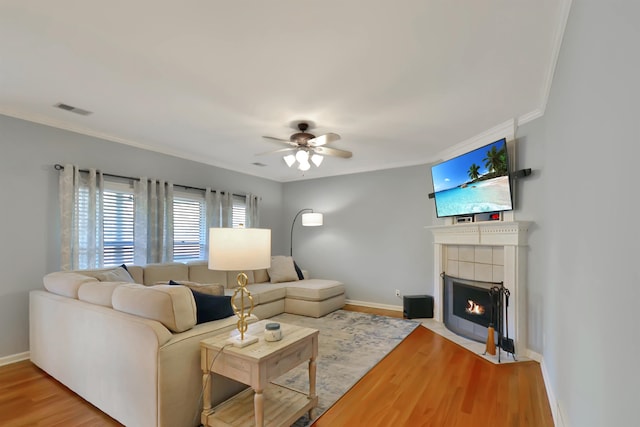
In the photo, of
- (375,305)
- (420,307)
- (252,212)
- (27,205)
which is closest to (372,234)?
(375,305)

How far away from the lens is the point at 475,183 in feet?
12.6

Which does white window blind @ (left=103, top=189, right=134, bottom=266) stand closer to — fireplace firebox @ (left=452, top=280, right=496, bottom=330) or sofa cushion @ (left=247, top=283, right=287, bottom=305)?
sofa cushion @ (left=247, top=283, right=287, bottom=305)

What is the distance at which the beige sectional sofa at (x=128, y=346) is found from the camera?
1902mm

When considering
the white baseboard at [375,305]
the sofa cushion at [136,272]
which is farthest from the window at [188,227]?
the white baseboard at [375,305]

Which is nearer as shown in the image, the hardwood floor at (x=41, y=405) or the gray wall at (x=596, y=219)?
the gray wall at (x=596, y=219)

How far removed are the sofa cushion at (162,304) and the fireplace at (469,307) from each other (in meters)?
3.29

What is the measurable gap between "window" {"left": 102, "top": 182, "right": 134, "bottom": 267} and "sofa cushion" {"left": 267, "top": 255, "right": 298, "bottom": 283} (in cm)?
226

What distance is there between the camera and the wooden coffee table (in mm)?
1850

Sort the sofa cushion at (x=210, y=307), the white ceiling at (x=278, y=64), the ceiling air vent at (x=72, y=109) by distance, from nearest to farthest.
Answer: the white ceiling at (x=278, y=64) → the sofa cushion at (x=210, y=307) → the ceiling air vent at (x=72, y=109)

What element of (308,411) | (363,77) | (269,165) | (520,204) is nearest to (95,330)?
(308,411)

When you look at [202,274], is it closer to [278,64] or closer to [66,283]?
[66,283]

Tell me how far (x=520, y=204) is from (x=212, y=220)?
4.59 m

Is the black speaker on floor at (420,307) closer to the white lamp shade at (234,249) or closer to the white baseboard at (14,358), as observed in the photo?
the white lamp shade at (234,249)

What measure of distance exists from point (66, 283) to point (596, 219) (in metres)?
3.85
